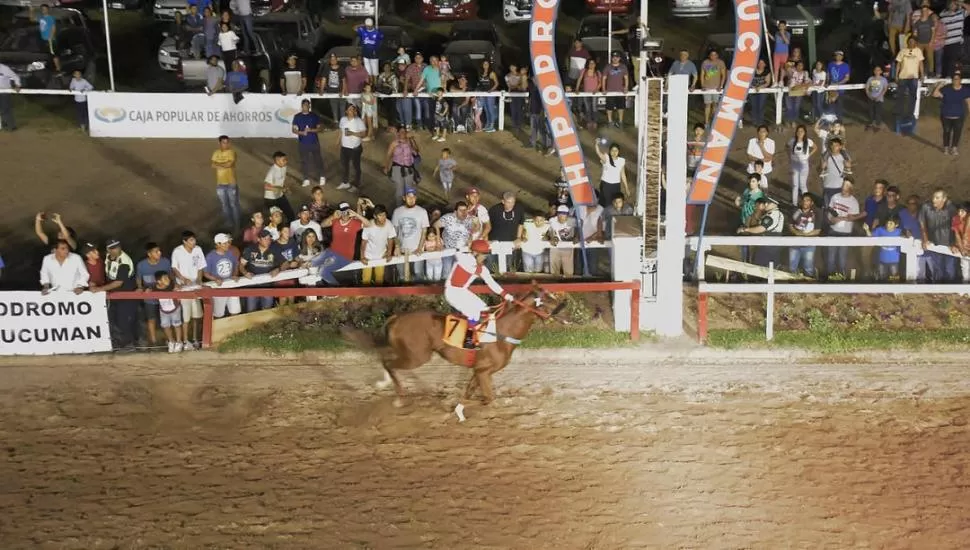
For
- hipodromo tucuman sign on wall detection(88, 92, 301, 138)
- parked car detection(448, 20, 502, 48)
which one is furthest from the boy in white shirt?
parked car detection(448, 20, 502, 48)

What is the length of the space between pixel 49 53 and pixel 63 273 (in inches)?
463

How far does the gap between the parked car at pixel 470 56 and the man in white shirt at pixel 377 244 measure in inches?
328

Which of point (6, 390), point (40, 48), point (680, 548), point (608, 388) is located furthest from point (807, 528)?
point (40, 48)

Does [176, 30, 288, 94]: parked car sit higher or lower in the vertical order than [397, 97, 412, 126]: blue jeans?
higher

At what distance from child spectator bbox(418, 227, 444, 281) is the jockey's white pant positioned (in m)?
3.33

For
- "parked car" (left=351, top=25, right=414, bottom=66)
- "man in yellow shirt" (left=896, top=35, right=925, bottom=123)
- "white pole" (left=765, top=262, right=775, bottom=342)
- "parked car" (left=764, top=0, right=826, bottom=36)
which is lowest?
"white pole" (left=765, top=262, right=775, bottom=342)

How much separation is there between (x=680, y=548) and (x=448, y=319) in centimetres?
430

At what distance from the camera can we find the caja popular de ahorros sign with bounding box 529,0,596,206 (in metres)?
17.1

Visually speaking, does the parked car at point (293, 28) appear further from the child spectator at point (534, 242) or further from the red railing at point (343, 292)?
the red railing at point (343, 292)

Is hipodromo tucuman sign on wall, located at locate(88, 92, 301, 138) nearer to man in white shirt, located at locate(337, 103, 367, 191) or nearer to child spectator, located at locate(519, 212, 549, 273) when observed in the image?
man in white shirt, located at locate(337, 103, 367, 191)

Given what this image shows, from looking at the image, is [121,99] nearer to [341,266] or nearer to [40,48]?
[40,48]

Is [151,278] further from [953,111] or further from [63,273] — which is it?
[953,111]

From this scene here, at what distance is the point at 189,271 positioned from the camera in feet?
58.5

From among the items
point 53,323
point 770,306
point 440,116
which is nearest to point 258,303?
point 53,323
